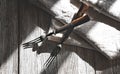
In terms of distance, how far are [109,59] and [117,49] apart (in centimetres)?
5

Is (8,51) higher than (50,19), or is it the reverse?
(50,19)

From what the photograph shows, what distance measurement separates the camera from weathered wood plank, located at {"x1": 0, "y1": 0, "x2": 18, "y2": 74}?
1.67 m

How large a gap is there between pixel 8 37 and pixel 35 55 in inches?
5.1

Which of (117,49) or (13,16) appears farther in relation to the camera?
(13,16)

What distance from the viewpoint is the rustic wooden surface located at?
165 cm

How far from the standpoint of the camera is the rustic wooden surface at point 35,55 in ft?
5.42

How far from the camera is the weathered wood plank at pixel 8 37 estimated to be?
167cm

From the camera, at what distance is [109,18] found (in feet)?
5.47

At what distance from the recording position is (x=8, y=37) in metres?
1.68

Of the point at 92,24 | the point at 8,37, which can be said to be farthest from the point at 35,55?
the point at 92,24

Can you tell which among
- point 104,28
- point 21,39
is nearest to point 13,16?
point 21,39

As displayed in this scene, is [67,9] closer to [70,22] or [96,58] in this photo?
[70,22]

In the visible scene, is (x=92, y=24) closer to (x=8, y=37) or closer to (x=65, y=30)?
(x=65, y=30)

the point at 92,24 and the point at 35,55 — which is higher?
the point at 92,24
